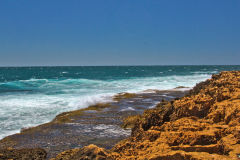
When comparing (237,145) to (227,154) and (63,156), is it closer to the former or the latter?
(227,154)

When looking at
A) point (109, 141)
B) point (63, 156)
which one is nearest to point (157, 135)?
point (63, 156)

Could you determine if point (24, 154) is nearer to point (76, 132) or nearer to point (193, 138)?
point (76, 132)

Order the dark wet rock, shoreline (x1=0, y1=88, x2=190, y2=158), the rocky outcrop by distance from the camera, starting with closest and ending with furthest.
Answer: the rocky outcrop, the dark wet rock, shoreline (x1=0, y1=88, x2=190, y2=158)

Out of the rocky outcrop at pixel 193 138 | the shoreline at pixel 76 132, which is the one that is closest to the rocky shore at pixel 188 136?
the rocky outcrop at pixel 193 138

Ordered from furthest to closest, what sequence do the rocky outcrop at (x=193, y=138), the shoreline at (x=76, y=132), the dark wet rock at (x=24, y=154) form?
1. the shoreline at (x=76, y=132)
2. the dark wet rock at (x=24, y=154)
3. the rocky outcrop at (x=193, y=138)

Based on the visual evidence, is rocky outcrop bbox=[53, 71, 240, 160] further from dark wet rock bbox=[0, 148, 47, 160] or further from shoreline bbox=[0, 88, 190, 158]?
shoreline bbox=[0, 88, 190, 158]

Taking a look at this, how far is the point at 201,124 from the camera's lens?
4344 mm

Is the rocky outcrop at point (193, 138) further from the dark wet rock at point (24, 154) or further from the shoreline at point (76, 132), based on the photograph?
the shoreline at point (76, 132)

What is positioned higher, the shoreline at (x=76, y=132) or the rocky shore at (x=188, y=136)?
the rocky shore at (x=188, y=136)

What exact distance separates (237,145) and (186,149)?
0.74 metres

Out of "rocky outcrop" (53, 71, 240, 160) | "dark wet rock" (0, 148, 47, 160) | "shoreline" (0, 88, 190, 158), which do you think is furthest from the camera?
"shoreline" (0, 88, 190, 158)

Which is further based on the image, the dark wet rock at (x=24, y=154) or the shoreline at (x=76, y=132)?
the shoreline at (x=76, y=132)

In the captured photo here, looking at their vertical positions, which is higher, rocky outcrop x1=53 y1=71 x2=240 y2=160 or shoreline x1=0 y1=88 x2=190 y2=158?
rocky outcrop x1=53 y1=71 x2=240 y2=160

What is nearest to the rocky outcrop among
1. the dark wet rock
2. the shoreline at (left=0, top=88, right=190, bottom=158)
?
the dark wet rock
